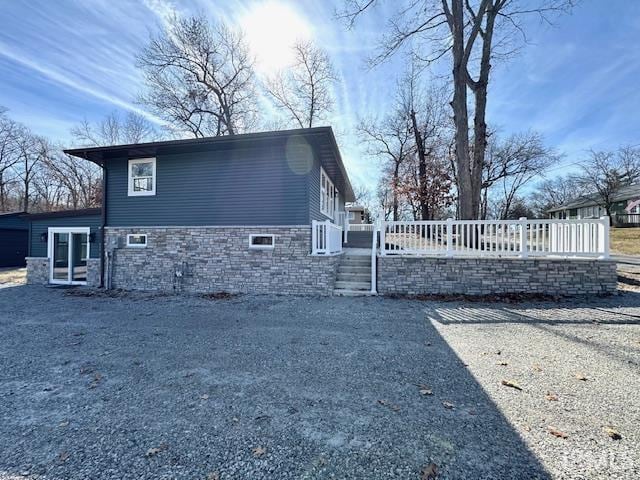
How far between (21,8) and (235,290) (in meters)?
10.0

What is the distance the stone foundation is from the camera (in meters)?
10.5

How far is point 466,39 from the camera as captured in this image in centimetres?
1179

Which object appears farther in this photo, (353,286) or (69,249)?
(69,249)

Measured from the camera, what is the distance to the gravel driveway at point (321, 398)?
1.91 meters

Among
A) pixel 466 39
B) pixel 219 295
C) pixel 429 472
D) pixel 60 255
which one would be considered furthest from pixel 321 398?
pixel 466 39

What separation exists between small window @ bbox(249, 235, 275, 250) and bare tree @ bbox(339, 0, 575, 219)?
24.5ft

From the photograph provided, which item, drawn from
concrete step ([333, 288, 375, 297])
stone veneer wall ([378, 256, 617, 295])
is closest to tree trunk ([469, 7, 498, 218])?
stone veneer wall ([378, 256, 617, 295])

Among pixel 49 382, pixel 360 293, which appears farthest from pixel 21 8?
pixel 360 293

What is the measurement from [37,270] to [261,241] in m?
9.02

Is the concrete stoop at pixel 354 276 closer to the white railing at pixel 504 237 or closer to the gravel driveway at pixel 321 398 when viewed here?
the white railing at pixel 504 237

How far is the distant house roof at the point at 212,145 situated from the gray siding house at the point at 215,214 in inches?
1.2

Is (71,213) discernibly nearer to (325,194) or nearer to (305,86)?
(325,194)

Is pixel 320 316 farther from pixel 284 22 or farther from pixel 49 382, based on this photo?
pixel 284 22

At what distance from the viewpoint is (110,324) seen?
5.41m
